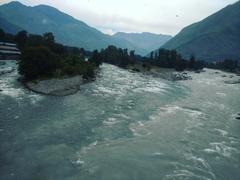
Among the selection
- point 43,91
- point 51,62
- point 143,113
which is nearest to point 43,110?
Result: point 43,91

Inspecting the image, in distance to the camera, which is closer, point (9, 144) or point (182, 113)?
point (9, 144)

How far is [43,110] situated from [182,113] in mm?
27370

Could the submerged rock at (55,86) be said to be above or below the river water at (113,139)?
above

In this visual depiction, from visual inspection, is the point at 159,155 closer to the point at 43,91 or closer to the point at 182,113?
the point at 182,113

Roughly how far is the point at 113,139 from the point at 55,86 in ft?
116

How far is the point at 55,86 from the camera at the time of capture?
67062 mm

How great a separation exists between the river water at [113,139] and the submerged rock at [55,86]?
2.75 metres

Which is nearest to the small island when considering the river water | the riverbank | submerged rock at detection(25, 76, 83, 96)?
submerged rock at detection(25, 76, 83, 96)

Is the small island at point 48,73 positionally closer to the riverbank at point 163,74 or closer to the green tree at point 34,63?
the green tree at point 34,63

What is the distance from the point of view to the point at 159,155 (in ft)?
105

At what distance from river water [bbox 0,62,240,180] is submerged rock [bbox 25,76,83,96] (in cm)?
275

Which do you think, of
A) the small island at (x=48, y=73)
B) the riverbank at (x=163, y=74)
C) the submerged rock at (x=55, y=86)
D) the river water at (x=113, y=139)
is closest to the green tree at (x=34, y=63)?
the small island at (x=48, y=73)

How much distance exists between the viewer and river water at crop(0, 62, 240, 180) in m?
27.8

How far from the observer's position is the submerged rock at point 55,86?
6286cm
